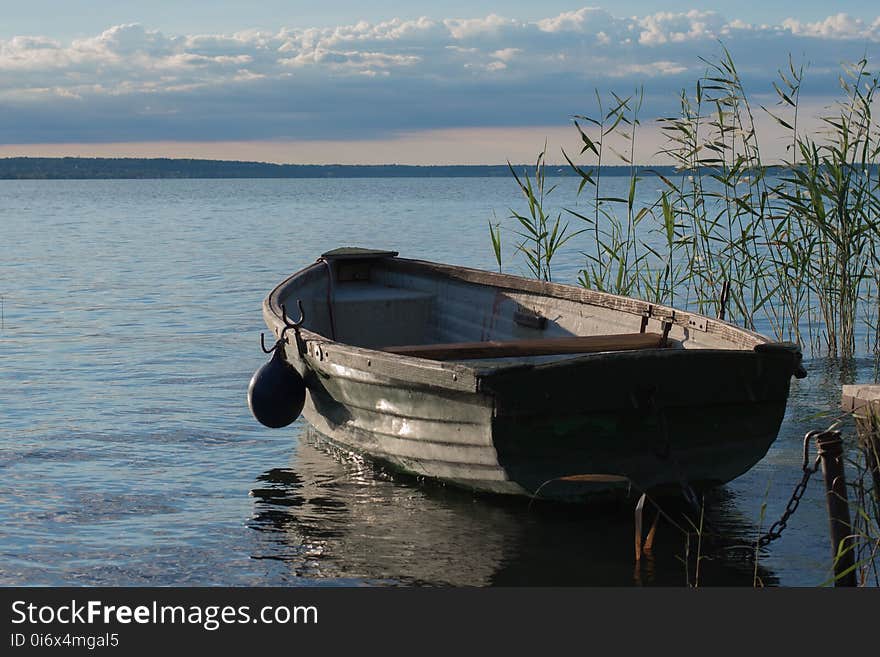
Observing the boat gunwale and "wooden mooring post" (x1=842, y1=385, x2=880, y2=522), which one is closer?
"wooden mooring post" (x1=842, y1=385, x2=880, y2=522)

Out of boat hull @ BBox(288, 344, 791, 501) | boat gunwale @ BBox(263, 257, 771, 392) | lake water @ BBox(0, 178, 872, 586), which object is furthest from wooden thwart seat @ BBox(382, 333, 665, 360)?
lake water @ BBox(0, 178, 872, 586)

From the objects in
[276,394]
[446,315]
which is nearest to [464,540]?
[276,394]

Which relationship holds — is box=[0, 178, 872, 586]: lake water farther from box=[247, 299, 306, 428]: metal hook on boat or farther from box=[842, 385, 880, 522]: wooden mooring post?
box=[842, 385, 880, 522]: wooden mooring post

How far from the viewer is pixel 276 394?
7.48 m

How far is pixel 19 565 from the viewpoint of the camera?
19.0 feet

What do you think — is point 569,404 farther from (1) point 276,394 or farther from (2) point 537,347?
(1) point 276,394

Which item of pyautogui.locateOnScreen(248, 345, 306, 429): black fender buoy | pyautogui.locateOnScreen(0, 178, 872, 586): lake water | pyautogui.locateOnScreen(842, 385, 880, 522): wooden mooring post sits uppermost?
pyautogui.locateOnScreen(842, 385, 880, 522): wooden mooring post

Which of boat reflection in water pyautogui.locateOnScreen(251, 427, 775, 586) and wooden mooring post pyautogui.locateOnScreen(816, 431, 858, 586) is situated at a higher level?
wooden mooring post pyautogui.locateOnScreen(816, 431, 858, 586)

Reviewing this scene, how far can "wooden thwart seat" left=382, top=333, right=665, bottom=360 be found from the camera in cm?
694

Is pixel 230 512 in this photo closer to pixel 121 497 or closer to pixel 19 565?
pixel 121 497

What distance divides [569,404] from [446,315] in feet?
13.1

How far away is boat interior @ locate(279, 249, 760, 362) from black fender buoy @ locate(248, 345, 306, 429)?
34.2 inches

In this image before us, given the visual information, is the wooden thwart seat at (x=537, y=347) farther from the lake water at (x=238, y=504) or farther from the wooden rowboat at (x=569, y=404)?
the lake water at (x=238, y=504)

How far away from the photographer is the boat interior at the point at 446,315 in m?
7.07
